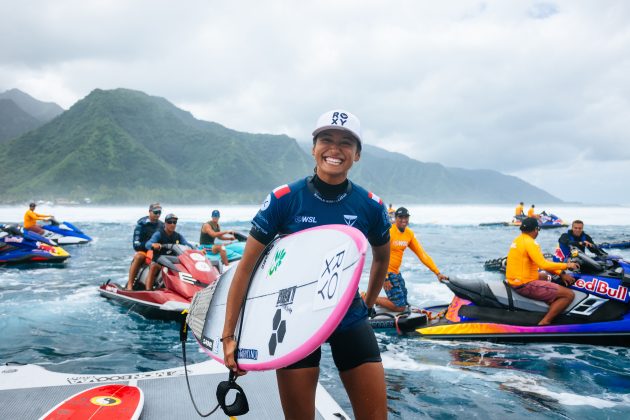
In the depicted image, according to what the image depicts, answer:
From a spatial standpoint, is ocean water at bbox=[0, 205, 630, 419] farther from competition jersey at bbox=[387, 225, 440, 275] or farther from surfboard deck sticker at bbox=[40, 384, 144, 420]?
surfboard deck sticker at bbox=[40, 384, 144, 420]

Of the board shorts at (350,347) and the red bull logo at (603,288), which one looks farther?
the red bull logo at (603,288)

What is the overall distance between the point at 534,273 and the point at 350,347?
503 centimetres

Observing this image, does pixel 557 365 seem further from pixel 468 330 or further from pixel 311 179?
pixel 311 179

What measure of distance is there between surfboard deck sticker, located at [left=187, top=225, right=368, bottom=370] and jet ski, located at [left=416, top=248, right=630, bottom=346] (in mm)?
5009

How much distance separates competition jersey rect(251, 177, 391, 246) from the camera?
6.54ft

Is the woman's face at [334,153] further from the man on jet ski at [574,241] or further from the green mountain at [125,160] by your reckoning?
the green mountain at [125,160]

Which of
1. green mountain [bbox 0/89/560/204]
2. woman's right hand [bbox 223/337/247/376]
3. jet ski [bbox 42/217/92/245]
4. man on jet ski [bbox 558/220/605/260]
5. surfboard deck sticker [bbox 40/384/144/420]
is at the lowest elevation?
jet ski [bbox 42/217/92/245]

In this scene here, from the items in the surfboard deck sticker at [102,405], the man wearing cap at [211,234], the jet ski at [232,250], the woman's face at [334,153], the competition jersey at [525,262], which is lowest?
the surfboard deck sticker at [102,405]

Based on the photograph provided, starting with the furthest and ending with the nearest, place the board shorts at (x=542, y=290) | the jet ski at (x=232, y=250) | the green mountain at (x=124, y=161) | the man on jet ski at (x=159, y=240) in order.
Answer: the green mountain at (x=124, y=161) → the jet ski at (x=232, y=250) → the man on jet ski at (x=159, y=240) → the board shorts at (x=542, y=290)

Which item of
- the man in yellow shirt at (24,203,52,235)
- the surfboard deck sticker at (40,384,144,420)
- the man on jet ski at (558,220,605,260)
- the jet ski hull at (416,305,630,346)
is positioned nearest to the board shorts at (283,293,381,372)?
the surfboard deck sticker at (40,384,144,420)

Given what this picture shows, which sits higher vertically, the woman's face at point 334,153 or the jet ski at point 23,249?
the woman's face at point 334,153

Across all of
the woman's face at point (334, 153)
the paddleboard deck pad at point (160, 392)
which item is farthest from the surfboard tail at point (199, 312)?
the woman's face at point (334, 153)

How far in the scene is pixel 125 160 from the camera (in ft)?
502

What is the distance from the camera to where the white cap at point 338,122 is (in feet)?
6.51
